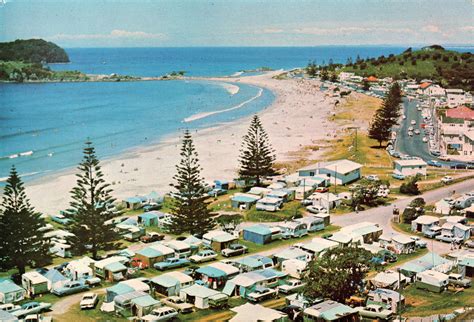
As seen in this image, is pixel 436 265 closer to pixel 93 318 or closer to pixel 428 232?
pixel 428 232

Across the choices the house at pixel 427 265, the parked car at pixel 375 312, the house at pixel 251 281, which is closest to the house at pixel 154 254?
the house at pixel 251 281

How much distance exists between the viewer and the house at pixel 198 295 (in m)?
20.0

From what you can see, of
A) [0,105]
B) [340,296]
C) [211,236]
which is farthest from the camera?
[0,105]

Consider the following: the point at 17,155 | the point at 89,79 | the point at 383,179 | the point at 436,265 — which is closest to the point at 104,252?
the point at 436,265

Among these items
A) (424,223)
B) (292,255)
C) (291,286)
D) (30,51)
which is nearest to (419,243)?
(424,223)

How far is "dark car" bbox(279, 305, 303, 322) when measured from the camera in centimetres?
1839

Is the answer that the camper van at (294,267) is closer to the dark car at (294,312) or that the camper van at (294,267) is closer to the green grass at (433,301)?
the dark car at (294,312)

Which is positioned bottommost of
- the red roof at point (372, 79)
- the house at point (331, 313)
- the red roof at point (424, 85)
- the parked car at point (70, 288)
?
the parked car at point (70, 288)

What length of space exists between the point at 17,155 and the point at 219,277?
37411mm

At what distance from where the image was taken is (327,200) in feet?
107

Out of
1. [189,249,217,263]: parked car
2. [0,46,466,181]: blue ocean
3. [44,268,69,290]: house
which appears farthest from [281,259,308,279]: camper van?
[0,46,466,181]: blue ocean

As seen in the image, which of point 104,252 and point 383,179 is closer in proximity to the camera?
point 104,252

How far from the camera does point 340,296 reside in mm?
19078

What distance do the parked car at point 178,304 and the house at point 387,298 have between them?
5.86 meters
